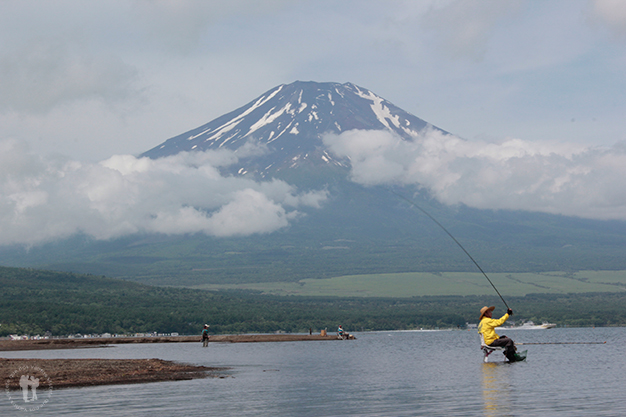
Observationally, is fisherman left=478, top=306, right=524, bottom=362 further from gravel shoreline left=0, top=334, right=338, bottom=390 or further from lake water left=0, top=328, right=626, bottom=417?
gravel shoreline left=0, top=334, right=338, bottom=390

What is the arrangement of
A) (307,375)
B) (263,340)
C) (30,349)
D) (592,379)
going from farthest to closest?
(263,340)
(30,349)
(307,375)
(592,379)

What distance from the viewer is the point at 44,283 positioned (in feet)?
591

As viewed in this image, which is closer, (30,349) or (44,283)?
(30,349)

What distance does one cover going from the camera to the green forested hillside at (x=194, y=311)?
125 m

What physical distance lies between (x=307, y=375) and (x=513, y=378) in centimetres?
1064

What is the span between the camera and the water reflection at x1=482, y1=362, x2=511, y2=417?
22.1 m

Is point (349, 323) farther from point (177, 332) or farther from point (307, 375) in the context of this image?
point (307, 375)

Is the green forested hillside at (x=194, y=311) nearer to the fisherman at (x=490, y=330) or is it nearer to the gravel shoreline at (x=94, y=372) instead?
the gravel shoreline at (x=94, y=372)

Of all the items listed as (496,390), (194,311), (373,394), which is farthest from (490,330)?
(194,311)

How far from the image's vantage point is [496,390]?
27281 mm

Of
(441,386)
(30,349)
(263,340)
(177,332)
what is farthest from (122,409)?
(177,332)

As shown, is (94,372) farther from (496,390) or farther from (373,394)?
(496,390)

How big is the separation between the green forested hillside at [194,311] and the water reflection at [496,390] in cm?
8922

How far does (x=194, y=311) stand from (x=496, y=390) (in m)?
122
